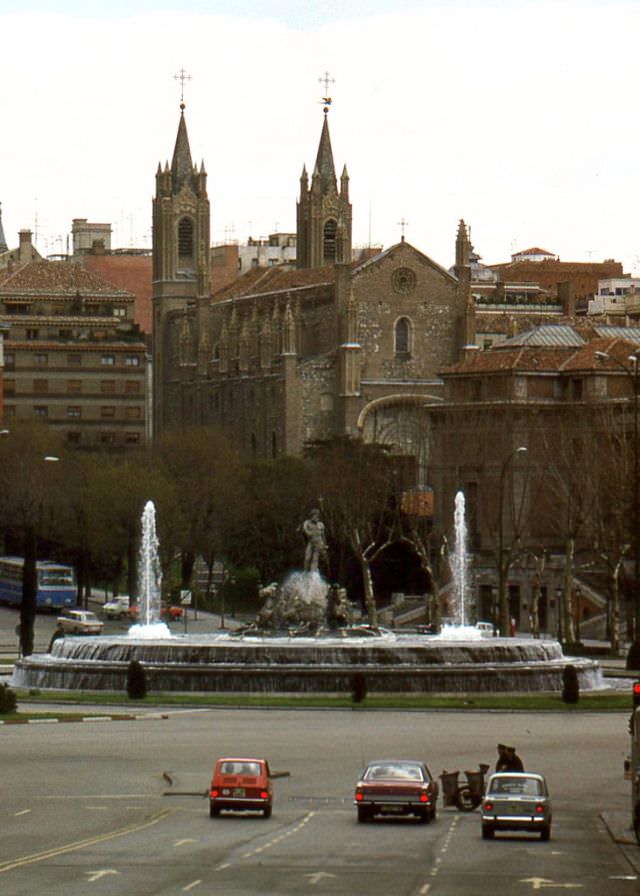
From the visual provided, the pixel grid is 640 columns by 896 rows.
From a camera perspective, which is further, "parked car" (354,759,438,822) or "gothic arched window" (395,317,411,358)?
"gothic arched window" (395,317,411,358)

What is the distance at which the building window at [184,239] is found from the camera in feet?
643

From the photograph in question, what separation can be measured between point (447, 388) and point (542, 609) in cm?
2134

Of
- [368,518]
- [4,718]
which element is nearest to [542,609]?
[368,518]

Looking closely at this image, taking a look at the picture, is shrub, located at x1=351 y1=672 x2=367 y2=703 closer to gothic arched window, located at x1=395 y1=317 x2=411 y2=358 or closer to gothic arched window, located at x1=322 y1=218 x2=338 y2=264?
gothic arched window, located at x1=395 y1=317 x2=411 y2=358

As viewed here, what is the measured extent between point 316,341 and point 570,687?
114m

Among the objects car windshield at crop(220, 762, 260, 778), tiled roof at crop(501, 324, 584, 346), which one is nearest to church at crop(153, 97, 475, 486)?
tiled roof at crop(501, 324, 584, 346)

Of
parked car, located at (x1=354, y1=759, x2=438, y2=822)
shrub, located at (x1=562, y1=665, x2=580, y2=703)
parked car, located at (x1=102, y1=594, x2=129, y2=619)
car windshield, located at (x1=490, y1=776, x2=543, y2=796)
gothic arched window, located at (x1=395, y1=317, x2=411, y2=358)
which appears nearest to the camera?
car windshield, located at (x1=490, y1=776, x2=543, y2=796)

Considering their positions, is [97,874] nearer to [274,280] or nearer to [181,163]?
[274,280]

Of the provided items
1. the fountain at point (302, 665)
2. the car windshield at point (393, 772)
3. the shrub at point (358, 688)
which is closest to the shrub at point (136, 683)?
the fountain at point (302, 665)

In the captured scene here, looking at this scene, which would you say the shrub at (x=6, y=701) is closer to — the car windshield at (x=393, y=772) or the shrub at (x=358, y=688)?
the shrub at (x=358, y=688)

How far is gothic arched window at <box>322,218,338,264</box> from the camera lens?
19375 centimetres

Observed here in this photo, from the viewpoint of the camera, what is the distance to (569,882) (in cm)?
3080

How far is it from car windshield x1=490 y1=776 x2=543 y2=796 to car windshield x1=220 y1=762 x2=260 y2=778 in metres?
3.96

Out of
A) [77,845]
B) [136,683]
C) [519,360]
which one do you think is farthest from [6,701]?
[519,360]
